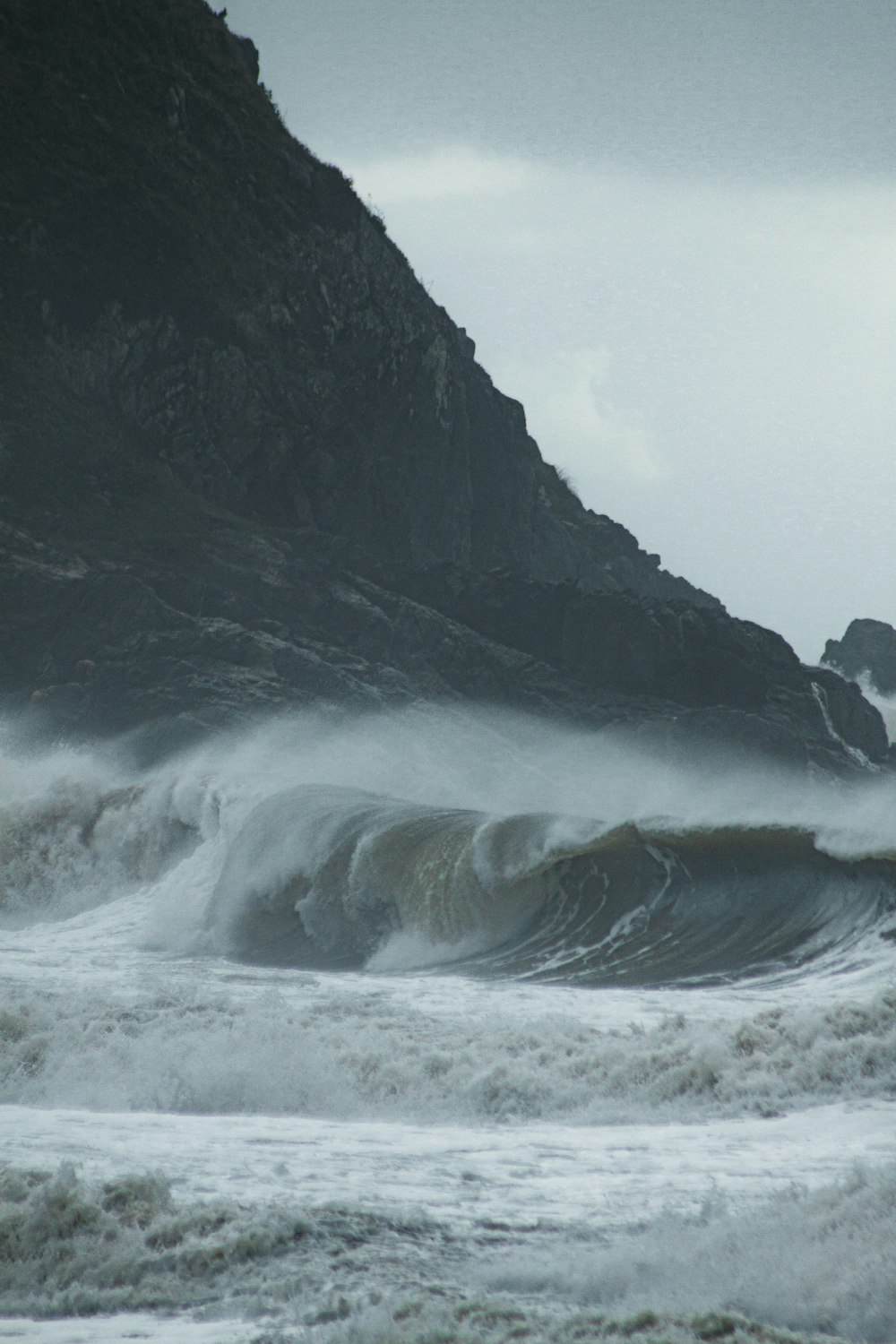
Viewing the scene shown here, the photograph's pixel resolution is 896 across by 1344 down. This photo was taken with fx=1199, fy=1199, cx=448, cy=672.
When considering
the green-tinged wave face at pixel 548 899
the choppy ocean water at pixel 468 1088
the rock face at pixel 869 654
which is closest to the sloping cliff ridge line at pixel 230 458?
the green-tinged wave face at pixel 548 899

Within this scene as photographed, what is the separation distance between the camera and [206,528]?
47188 mm

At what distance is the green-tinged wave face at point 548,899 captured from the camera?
14039 millimetres

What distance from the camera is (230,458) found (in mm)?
50406

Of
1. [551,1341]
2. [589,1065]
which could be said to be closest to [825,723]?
[589,1065]

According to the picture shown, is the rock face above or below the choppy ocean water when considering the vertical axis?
above

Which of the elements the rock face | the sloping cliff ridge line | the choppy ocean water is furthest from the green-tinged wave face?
the rock face

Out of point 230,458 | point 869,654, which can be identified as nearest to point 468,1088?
point 230,458

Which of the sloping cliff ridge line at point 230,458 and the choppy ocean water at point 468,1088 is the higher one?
the sloping cliff ridge line at point 230,458

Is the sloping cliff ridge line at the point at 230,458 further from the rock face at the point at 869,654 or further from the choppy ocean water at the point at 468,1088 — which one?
the rock face at the point at 869,654

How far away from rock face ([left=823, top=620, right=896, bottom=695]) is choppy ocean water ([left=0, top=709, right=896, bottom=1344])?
75.2 meters

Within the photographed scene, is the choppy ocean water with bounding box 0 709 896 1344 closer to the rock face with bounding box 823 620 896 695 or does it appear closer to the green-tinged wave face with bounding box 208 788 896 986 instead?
the green-tinged wave face with bounding box 208 788 896 986

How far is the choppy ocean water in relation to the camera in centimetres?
475

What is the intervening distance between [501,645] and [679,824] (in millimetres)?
32269

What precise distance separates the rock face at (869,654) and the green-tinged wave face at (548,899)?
3010 inches
